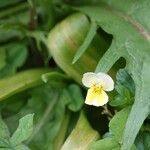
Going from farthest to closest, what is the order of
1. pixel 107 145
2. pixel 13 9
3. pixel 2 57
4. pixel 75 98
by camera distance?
pixel 13 9
pixel 2 57
pixel 75 98
pixel 107 145

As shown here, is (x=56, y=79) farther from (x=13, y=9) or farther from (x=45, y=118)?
(x=13, y=9)

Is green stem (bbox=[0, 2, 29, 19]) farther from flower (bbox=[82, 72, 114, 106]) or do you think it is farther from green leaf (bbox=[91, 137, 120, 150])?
green leaf (bbox=[91, 137, 120, 150])

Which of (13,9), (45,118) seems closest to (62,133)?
(45,118)

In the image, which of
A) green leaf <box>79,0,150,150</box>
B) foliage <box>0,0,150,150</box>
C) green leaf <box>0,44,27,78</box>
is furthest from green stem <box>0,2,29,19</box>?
green leaf <box>79,0,150,150</box>

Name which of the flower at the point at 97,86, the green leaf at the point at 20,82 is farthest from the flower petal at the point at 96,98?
the green leaf at the point at 20,82

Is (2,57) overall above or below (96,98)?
below

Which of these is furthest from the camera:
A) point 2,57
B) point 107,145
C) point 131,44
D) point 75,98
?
point 2,57

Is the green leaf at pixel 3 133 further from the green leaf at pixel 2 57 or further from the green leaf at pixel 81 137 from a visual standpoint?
the green leaf at pixel 2 57
